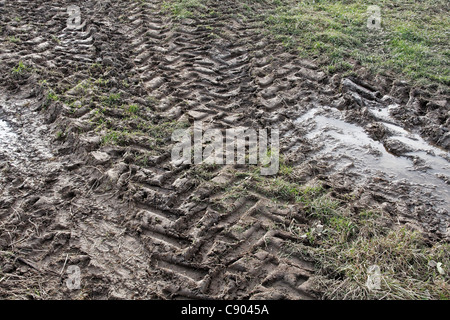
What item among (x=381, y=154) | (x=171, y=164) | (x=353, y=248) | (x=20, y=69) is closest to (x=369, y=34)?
(x=381, y=154)

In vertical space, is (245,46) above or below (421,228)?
above

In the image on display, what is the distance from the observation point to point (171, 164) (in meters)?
3.93

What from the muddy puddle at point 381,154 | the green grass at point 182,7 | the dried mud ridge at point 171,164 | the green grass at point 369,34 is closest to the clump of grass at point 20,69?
the dried mud ridge at point 171,164

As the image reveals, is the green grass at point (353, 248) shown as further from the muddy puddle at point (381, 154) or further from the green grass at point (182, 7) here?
the green grass at point (182, 7)

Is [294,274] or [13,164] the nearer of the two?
[294,274]

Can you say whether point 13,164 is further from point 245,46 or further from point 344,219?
point 245,46

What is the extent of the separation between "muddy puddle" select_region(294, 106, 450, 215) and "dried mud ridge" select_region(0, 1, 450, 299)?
2 cm

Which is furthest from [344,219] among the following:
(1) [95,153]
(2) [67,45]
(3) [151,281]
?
(2) [67,45]

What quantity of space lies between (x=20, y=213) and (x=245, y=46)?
4202 millimetres

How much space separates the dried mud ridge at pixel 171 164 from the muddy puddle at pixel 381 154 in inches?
0.8

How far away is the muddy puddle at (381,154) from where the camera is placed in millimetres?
3906

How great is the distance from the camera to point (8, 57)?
214 inches

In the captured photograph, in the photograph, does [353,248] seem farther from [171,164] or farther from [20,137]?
[20,137]

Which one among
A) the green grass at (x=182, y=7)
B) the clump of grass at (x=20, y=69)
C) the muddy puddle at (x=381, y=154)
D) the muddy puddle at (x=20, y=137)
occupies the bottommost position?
the muddy puddle at (x=381, y=154)
